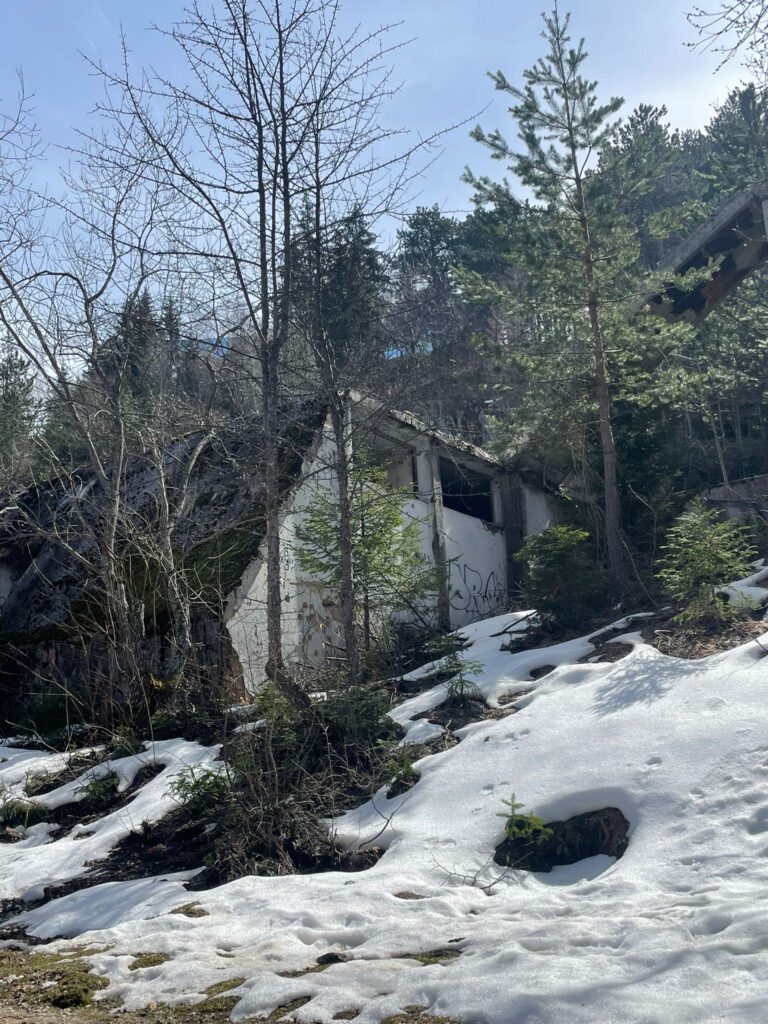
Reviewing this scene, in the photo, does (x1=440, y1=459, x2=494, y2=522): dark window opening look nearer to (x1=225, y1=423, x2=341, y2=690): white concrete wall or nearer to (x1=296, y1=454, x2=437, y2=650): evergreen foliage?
(x1=225, y1=423, x2=341, y2=690): white concrete wall

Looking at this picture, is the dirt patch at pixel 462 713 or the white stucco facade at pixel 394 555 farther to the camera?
the white stucco facade at pixel 394 555

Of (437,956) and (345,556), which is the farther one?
(345,556)

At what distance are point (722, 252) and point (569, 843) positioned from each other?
37.6 ft

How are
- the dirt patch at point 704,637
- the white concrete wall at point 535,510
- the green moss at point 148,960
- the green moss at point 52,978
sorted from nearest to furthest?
the green moss at point 52,978 < the green moss at point 148,960 < the dirt patch at point 704,637 < the white concrete wall at point 535,510

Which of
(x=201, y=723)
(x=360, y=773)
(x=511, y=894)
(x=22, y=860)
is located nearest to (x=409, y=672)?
(x=201, y=723)

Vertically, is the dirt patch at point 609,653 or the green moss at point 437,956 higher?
the dirt patch at point 609,653

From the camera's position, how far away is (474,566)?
1653 cm

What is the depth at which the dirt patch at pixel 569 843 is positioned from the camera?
20.3ft

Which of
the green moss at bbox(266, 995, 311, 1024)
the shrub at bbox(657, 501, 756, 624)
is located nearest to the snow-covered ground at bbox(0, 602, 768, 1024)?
the green moss at bbox(266, 995, 311, 1024)

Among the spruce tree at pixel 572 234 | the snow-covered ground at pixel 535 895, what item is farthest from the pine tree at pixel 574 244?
the snow-covered ground at pixel 535 895

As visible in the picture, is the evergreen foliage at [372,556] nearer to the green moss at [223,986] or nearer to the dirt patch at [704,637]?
the dirt patch at [704,637]

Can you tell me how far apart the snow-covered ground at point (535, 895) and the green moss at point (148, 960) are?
0.17 feet

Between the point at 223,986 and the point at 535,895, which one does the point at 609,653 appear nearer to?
the point at 535,895

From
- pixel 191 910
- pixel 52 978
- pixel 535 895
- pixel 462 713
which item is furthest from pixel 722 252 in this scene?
pixel 52 978
